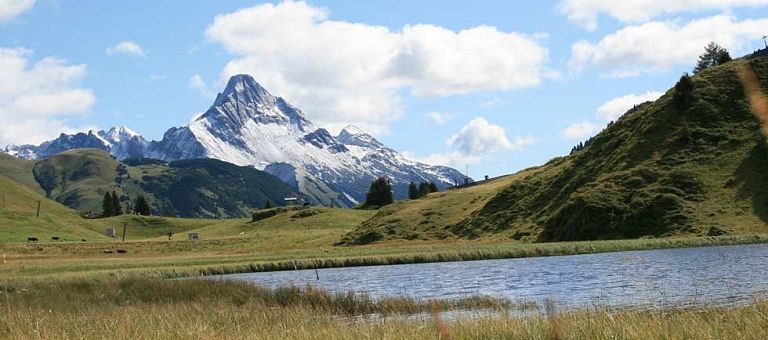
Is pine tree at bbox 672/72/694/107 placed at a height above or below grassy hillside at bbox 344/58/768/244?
above

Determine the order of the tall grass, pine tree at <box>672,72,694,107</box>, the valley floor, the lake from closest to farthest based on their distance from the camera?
the tall grass < the valley floor < the lake < pine tree at <box>672,72,694,107</box>

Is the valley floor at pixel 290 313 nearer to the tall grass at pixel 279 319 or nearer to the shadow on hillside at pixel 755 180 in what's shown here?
the tall grass at pixel 279 319

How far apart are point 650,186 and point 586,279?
210ft

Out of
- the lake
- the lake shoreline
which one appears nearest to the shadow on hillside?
the lake shoreline

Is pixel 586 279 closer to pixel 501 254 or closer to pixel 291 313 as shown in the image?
pixel 291 313

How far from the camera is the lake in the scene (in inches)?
1350

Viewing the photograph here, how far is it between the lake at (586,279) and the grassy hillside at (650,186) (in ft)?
93.5

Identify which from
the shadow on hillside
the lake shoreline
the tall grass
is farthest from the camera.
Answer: the shadow on hillside

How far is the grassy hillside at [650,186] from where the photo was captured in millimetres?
94812

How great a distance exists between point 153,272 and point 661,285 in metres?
43.0

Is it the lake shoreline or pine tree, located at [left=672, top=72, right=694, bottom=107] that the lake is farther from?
pine tree, located at [left=672, top=72, right=694, bottom=107]

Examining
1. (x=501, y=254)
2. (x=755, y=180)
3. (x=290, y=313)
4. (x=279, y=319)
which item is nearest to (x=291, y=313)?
(x=290, y=313)

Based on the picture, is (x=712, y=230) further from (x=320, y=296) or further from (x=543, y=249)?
(x=320, y=296)

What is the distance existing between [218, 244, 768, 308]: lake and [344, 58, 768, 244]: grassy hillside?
2851cm
